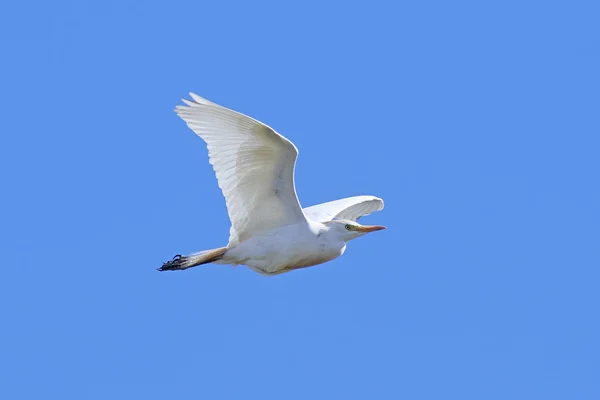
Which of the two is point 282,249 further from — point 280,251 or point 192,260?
point 192,260

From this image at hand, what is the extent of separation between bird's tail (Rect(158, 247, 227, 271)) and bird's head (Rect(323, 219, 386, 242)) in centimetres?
152

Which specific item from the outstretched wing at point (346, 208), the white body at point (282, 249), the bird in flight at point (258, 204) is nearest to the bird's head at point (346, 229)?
the bird in flight at point (258, 204)

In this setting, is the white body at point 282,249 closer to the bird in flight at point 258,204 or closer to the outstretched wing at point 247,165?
the bird in flight at point 258,204

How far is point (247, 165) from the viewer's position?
1343cm

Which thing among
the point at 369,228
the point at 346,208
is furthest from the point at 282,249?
the point at 346,208

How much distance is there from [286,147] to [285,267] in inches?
78.2

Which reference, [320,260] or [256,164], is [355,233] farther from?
[256,164]

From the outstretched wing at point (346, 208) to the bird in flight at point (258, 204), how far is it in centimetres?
105

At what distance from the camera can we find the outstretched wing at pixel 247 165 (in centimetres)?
1301

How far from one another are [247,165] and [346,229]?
79.1 inches

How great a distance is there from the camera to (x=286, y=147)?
13.1 m

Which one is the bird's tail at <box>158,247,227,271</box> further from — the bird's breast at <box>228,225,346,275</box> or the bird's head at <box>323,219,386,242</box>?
the bird's head at <box>323,219,386,242</box>

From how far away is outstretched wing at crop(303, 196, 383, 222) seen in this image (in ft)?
53.1

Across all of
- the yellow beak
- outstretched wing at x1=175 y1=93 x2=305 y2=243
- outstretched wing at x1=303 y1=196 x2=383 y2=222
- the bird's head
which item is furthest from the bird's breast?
outstretched wing at x1=303 y1=196 x2=383 y2=222
